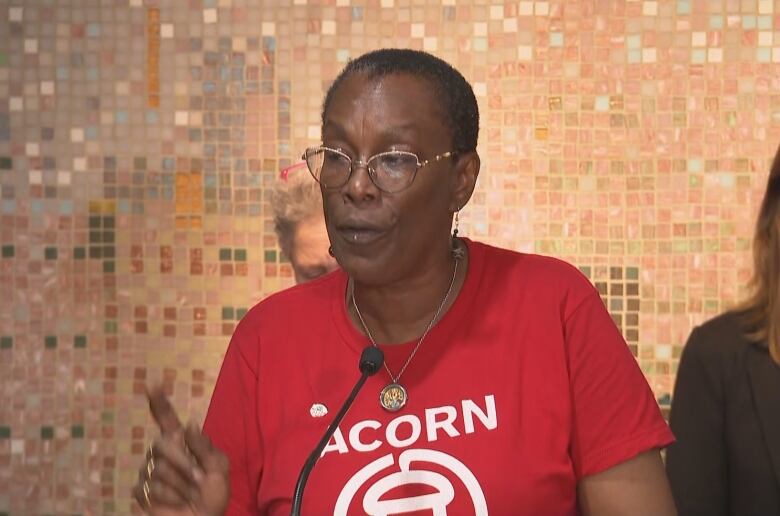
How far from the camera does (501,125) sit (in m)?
2.52

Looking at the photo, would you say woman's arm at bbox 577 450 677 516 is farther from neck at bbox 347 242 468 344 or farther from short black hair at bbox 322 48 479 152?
short black hair at bbox 322 48 479 152

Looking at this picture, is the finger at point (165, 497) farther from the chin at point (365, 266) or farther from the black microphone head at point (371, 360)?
the chin at point (365, 266)

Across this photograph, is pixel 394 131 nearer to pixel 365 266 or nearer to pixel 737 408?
pixel 365 266

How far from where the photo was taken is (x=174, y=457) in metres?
1.15

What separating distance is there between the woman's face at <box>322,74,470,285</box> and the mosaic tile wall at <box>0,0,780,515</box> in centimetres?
114

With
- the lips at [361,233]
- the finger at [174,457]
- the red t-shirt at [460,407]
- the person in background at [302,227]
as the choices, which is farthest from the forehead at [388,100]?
the person in background at [302,227]

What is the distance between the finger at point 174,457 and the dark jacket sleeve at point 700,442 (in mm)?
1080

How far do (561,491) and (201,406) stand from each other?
4.70 feet

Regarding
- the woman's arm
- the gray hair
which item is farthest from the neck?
the gray hair

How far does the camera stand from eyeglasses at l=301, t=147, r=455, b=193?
136cm

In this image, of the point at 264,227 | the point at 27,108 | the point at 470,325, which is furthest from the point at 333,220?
the point at 27,108

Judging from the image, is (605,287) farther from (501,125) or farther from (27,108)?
(27,108)

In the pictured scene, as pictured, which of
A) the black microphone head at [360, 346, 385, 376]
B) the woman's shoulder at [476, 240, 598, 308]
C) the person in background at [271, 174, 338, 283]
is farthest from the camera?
the person in background at [271, 174, 338, 283]

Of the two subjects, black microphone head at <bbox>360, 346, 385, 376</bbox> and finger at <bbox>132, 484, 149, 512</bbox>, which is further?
black microphone head at <bbox>360, 346, 385, 376</bbox>
